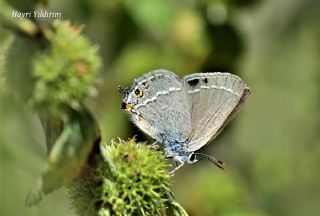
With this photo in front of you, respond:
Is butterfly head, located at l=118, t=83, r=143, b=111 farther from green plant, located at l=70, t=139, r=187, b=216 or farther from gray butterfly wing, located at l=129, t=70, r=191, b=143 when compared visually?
green plant, located at l=70, t=139, r=187, b=216

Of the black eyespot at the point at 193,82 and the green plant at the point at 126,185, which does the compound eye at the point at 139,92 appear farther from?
the green plant at the point at 126,185

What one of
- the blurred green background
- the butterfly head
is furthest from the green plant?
the butterfly head

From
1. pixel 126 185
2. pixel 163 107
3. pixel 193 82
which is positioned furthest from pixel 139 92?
pixel 126 185

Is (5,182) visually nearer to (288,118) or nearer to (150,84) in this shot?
(150,84)

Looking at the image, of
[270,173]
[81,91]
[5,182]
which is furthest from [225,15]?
[81,91]

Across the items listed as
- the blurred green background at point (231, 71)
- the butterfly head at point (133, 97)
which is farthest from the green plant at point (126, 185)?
the butterfly head at point (133, 97)

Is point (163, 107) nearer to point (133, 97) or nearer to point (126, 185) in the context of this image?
point (133, 97)
